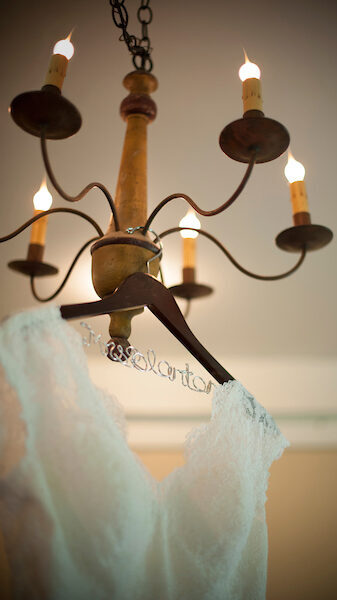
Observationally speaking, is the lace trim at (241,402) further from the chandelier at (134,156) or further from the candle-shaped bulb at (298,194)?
the candle-shaped bulb at (298,194)

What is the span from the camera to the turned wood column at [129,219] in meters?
0.67

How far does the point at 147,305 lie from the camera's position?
65 centimetres

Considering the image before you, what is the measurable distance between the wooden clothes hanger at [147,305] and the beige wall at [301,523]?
233 cm

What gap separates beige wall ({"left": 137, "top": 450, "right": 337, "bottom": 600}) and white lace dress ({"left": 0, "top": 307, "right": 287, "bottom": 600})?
2.23m

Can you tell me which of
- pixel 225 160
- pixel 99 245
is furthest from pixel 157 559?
pixel 225 160

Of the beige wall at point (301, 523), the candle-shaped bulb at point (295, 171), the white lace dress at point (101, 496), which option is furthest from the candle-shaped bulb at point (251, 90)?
the beige wall at point (301, 523)

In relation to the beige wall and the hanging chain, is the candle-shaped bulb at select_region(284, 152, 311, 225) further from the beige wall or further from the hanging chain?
the beige wall

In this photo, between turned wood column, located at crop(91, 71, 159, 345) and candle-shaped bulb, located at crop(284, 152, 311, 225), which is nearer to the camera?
turned wood column, located at crop(91, 71, 159, 345)

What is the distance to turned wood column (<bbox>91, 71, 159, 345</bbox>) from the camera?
2.21 ft

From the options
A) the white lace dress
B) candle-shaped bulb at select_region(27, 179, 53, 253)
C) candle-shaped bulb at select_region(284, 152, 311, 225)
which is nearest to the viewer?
the white lace dress

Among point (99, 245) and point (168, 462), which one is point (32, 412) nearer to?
point (99, 245)

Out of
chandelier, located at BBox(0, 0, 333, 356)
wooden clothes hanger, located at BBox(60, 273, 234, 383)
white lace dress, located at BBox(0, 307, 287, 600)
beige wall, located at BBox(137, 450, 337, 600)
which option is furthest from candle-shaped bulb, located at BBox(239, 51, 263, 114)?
beige wall, located at BBox(137, 450, 337, 600)

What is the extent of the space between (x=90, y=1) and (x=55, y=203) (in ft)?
2.17

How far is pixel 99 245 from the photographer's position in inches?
27.0
